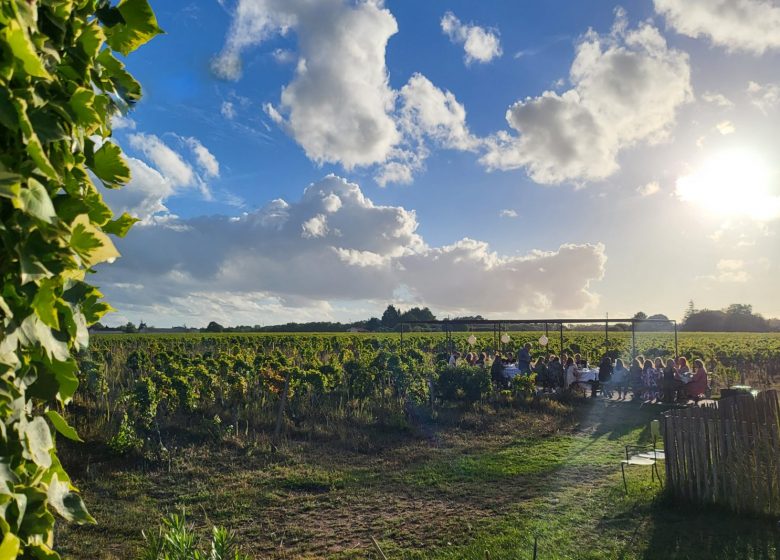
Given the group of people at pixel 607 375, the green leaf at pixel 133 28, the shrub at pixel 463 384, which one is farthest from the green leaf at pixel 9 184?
the group of people at pixel 607 375

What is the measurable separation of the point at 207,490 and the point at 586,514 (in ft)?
17.3

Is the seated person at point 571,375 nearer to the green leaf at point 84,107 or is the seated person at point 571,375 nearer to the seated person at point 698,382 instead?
the seated person at point 698,382

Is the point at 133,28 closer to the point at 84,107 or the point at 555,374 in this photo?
the point at 84,107

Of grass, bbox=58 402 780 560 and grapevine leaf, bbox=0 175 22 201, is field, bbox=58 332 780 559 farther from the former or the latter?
grapevine leaf, bbox=0 175 22 201

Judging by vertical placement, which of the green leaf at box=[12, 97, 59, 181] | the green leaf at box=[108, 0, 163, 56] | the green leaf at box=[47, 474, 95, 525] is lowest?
the green leaf at box=[47, 474, 95, 525]

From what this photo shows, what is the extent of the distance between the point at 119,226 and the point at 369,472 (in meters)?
7.91

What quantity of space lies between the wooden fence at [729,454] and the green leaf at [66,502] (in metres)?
7.39


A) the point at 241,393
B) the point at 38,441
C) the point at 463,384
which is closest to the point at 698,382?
the point at 463,384

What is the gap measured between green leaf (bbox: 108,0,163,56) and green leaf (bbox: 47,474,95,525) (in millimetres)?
1197

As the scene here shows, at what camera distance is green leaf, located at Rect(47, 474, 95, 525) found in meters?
1.34

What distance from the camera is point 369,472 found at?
8.66 meters

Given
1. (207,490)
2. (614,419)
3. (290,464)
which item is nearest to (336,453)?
(290,464)

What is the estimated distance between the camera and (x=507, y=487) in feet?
26.2

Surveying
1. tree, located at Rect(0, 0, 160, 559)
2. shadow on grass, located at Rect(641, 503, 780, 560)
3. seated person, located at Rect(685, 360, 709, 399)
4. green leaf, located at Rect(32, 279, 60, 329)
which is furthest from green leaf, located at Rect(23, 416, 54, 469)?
seated person, located at Rect(685, 360, 709, 399)
